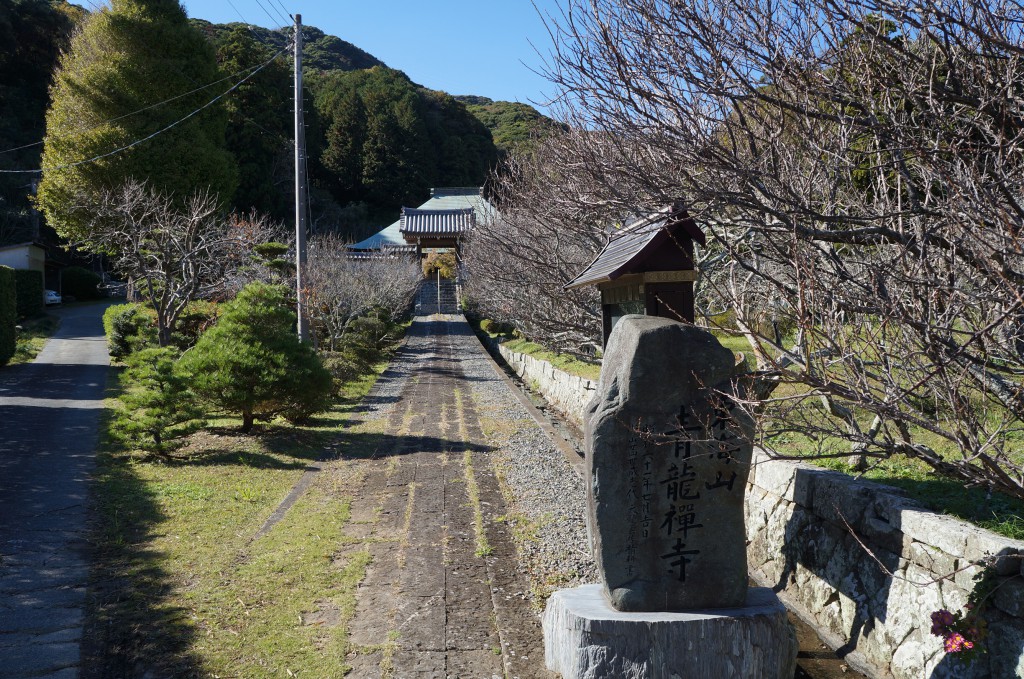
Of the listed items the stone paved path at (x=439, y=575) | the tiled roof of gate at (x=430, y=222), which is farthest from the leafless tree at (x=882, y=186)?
the tiled roof of gate at (x=430, y=222)

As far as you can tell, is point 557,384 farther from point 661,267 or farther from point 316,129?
point 316,129

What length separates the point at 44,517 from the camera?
662 centimetres

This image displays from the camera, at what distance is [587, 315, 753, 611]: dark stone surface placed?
4188 millimetres

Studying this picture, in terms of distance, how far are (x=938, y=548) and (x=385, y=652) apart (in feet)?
10.3

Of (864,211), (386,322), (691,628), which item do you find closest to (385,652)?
(691,628)

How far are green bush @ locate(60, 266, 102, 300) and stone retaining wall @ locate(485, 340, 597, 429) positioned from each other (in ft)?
68.8

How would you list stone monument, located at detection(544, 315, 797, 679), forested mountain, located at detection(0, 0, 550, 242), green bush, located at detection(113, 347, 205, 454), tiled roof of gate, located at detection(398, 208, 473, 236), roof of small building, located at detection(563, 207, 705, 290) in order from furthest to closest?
tiled roof of gate, located at detection(398, 208, 473, 236) → forested mountain, located at detection(0, 0, 550, 242) → green bush, located at detection(113, 347, 205, 454) → roof of small building, located at detection(563, 207, 705, 290) → stone monument, located at detection(544, 315, 797, 679)

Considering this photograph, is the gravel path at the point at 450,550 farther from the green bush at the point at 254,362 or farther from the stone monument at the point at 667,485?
the green bush at the point at 254,362

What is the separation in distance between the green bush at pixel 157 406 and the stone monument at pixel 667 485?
6.20 m

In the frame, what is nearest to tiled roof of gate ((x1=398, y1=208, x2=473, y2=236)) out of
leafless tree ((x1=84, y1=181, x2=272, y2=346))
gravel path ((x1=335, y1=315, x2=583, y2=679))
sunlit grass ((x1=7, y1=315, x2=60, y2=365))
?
sunlit grass ((x1=7, y1=315, x2=60, y2=365))

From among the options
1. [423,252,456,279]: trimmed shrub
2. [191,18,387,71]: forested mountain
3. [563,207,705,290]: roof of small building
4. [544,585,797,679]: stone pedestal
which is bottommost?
[544,585,797,679]: stone pedestal

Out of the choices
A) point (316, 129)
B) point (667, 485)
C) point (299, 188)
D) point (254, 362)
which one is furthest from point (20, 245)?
point (667, 485)

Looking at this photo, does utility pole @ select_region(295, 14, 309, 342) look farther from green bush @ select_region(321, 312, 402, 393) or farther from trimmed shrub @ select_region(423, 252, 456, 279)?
trimmed shrub @ select_region(423, 252, 456, 279)

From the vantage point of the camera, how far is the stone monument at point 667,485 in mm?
4172
